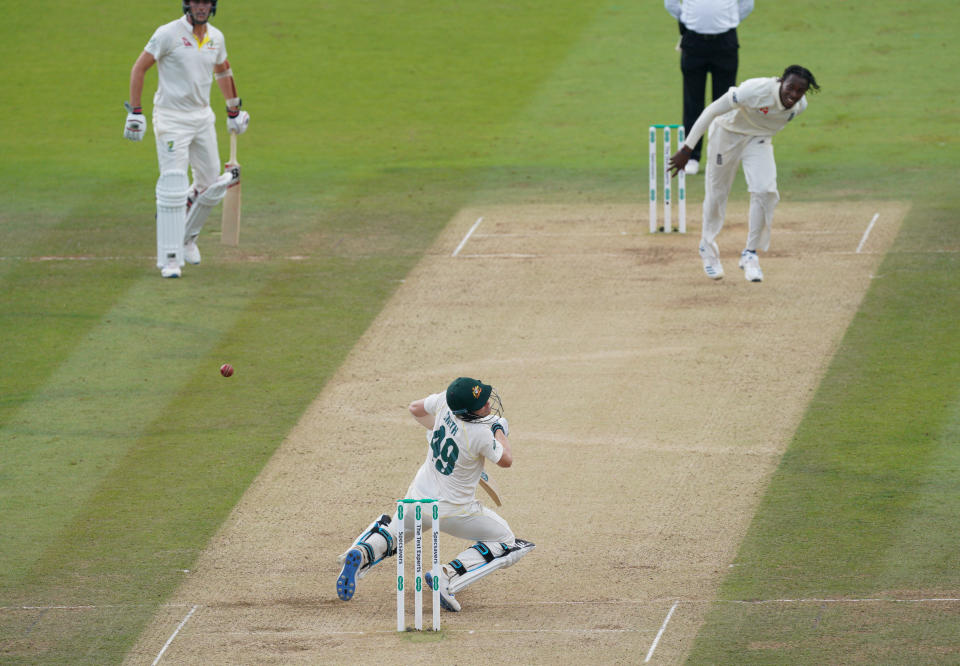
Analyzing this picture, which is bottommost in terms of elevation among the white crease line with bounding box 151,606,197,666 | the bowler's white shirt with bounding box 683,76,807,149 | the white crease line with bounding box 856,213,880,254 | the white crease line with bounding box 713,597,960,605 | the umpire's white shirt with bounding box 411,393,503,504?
the white crease line with bounding box 856,213,880,254

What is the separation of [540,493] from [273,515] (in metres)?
1.56

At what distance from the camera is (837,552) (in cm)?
831

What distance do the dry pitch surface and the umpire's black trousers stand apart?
1837mm

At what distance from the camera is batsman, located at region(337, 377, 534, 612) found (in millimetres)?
7898

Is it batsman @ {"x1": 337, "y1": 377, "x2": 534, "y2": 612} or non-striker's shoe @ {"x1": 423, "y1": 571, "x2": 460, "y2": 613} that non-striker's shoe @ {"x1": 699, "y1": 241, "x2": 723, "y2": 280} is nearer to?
batsman @ {"x1": 337, "y1": 377, "x2": 534, "y2": 612}

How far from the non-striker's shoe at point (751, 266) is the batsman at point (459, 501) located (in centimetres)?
539

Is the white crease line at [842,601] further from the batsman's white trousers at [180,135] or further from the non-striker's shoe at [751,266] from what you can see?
the batsman's white trousers at [180,135]

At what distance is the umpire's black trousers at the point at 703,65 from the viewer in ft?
53.9

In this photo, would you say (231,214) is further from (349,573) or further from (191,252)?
(349,573)

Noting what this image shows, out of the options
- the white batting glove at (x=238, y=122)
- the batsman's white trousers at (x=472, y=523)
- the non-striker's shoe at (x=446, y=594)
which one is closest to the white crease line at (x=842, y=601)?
the batsman's white trousers at (x=472, y=523)

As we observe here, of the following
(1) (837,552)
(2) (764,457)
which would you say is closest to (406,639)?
(1) (837,552)

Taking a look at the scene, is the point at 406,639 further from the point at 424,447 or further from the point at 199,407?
the point at 199,407

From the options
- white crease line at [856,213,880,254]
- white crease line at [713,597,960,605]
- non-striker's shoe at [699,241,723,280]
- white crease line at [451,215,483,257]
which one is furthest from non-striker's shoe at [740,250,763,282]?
white crease line at [713,597,960,605]

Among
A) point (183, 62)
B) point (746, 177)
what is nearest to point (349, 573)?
point (746, 177)
